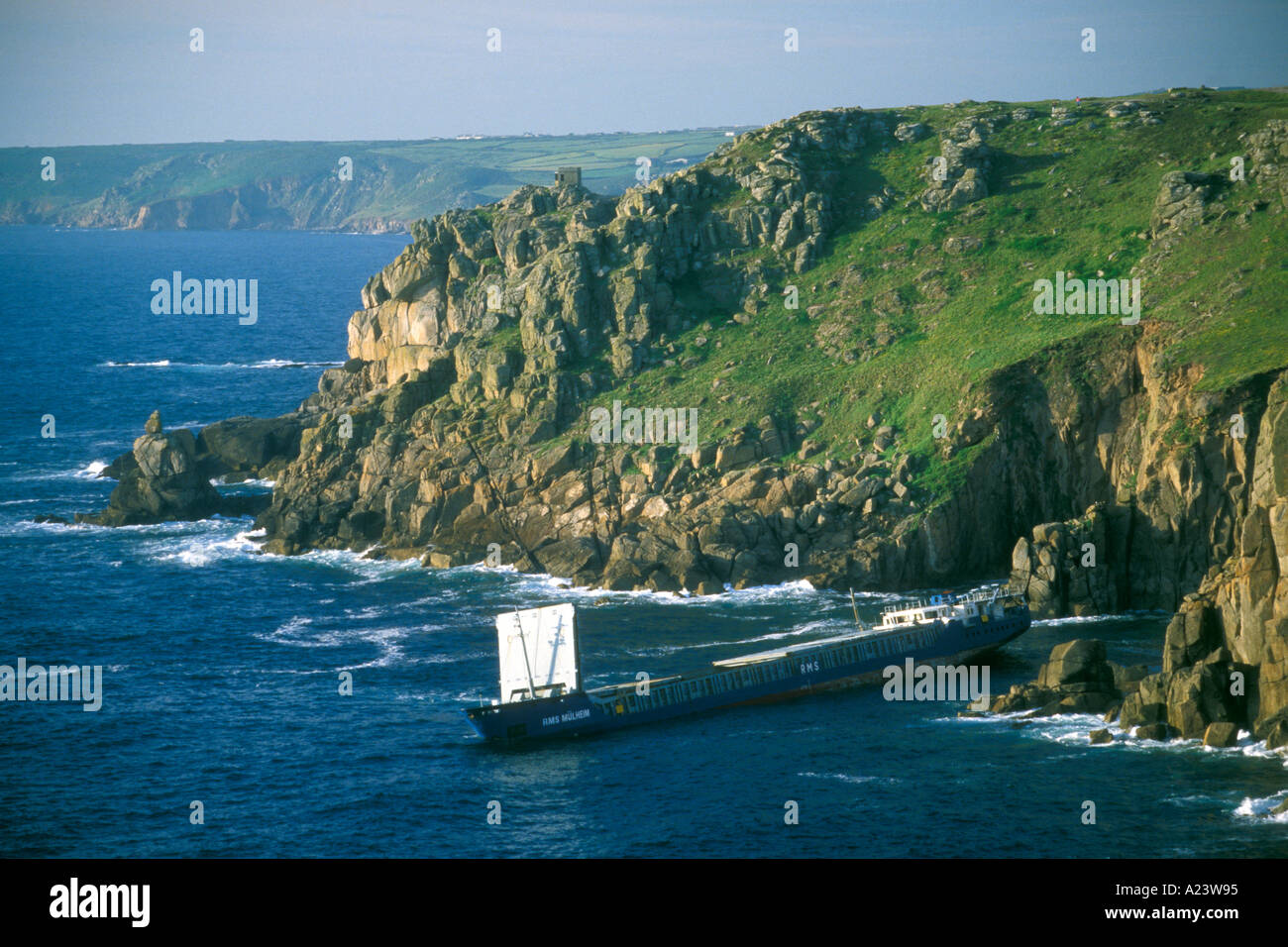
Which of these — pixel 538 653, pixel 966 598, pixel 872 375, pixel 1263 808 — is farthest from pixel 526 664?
pixel 872 375

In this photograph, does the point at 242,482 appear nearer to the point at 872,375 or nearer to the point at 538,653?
the point at 872,375

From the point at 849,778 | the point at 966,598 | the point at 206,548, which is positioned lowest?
the point at 849,778

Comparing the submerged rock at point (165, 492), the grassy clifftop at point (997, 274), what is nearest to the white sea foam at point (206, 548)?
the submerged rock at point (165, 492)

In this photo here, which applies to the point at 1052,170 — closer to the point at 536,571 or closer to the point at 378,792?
the point at 536,571

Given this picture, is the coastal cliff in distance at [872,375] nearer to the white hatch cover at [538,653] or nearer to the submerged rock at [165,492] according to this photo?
the submerged rock at [165,492]

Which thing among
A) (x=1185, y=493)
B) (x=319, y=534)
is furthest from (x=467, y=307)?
(x=1185, y=493)

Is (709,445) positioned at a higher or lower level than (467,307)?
lower

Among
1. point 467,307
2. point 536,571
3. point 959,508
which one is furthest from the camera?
point 467,307
